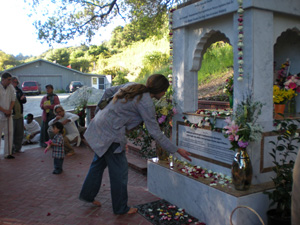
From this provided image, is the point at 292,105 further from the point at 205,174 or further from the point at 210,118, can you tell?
the point at 205,174

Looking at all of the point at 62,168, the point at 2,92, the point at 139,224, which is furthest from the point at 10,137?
the point at 139,224

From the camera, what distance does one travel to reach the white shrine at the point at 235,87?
3.40 metres

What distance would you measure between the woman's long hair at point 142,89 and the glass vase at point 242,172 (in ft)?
3.95

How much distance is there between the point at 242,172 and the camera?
10.9 feet

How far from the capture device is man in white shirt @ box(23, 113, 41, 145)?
9.29m

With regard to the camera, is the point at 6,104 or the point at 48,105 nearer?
the point at 6,104

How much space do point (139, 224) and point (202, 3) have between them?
3.03m

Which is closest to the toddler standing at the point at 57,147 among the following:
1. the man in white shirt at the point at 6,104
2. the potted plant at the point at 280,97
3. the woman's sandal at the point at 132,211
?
the man in white shirt at the point at 6,104

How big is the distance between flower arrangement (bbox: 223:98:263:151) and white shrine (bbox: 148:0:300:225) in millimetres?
129

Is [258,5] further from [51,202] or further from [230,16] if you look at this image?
[51,202]

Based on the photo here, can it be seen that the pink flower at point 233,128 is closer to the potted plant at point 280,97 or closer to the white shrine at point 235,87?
the white shrine at point 235,87

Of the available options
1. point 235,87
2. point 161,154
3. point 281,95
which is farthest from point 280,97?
point 161,154

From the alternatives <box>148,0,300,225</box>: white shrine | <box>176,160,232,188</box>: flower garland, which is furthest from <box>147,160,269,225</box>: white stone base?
<box>176,160,232,188</box>: flower garland

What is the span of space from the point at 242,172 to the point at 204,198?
62 cm
